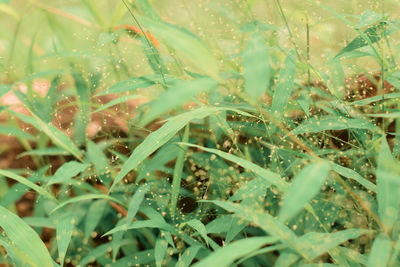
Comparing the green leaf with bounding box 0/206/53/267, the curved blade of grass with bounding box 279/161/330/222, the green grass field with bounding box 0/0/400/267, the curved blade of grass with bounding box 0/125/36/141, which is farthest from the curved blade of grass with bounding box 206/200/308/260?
the curved blade of grass with bounding box 0/125/36/141

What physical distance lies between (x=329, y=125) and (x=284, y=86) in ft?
0.42

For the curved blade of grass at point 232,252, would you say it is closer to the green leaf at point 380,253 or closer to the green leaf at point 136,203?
the green leaf at point 380,253

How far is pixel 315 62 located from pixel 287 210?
81 cm

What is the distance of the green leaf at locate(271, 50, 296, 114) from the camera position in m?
0.94

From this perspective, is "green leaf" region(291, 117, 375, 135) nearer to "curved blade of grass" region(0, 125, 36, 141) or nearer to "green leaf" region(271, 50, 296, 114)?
"green leaf" region(271, 50, 296, 114)

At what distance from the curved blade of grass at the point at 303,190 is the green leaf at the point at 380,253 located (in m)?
0.19

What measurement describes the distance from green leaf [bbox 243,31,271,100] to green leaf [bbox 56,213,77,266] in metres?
0.62

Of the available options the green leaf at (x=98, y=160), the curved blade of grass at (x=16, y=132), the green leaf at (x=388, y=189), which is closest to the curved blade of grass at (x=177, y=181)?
the green leaf at (x=98, y=160)

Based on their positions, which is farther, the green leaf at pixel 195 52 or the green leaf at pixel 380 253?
the green leaf at pixel 380 253

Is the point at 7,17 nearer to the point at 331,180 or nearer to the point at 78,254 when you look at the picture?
the point at 78,254

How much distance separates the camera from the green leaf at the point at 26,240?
33.5 inches

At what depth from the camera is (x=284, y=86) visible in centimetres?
96

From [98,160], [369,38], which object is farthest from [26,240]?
[369,38]

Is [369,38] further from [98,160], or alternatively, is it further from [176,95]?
[98,160]
